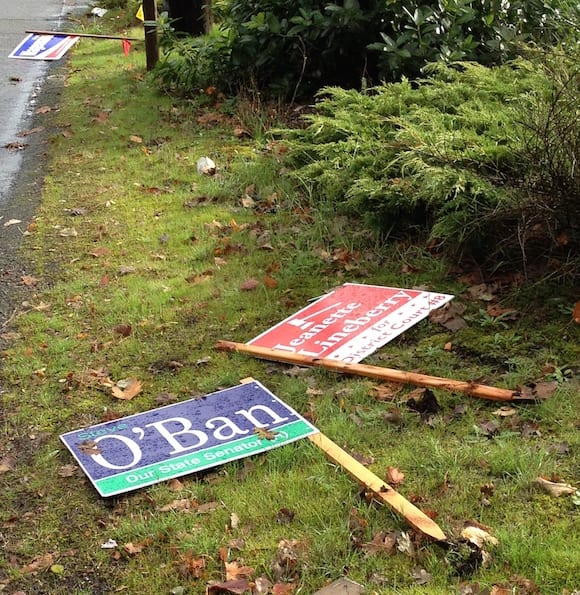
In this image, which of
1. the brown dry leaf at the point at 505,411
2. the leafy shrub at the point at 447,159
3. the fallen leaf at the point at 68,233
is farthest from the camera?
the fallen leaf at the point at 68,233

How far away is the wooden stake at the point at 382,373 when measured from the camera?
13.8 feet

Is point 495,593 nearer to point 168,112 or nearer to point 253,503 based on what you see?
point 253,503

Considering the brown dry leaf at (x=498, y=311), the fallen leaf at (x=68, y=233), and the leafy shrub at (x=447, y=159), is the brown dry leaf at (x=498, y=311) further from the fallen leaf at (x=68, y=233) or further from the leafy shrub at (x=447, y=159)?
the fallen leaf at (x=68, y=233)

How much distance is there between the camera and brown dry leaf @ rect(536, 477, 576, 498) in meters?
3.51

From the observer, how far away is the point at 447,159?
17.7ft

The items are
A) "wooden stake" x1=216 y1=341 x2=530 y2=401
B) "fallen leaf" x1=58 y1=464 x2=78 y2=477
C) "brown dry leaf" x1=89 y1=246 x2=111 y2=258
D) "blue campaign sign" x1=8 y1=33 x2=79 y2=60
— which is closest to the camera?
"fallen leaf" x1=58 y1=464 x2=78 y2=477

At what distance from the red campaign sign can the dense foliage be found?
3159mm

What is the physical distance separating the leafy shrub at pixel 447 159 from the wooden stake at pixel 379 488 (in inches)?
68.9

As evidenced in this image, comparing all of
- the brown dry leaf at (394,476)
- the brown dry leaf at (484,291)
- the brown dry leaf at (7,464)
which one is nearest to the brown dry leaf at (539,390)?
the brown dry leaf at (394,476)

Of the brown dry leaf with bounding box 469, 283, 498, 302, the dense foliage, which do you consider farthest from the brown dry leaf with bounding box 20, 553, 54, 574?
the dense foliage

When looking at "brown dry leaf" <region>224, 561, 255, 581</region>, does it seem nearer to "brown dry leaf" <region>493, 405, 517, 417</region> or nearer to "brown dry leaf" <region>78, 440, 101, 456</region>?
"brown dry leaf" <region>78, 440, 101, 456</region>

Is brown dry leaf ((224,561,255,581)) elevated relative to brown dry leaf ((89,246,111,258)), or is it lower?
elevated

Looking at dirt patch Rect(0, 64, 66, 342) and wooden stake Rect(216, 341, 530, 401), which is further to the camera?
dirt patch Rect(0, 64, 66, 342)

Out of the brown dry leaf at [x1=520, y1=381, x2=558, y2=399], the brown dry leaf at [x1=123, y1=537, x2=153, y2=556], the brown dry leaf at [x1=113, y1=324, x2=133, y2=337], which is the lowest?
the brown dry leaf at [x1=123, y1=537, x2=153, y2=556]
